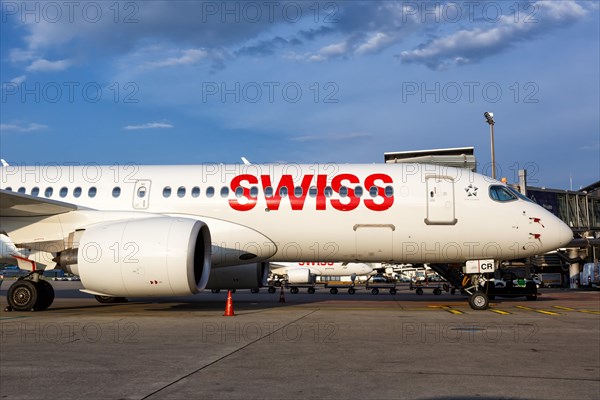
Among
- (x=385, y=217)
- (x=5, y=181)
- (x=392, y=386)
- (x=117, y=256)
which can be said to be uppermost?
(x=5, y=181)

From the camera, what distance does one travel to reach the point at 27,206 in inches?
623

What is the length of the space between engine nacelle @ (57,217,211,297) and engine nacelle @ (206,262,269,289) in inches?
192

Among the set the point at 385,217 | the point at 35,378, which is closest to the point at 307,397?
the point at 35,378

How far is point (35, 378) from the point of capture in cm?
664

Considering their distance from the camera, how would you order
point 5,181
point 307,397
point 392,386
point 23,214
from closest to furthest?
point 307,397
point 392,386
point 23,214
point 5,181

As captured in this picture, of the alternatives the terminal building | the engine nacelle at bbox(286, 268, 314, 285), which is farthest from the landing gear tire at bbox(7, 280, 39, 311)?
the terminal building

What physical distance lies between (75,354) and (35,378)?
1.80 metres

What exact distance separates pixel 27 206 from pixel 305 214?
7.89m

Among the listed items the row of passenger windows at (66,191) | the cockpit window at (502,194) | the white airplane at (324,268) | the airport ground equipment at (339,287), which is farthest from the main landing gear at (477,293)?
the white airplane at (324,268)

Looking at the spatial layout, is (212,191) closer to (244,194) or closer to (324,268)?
(244,194)

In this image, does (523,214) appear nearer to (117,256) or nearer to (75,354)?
(117,256)

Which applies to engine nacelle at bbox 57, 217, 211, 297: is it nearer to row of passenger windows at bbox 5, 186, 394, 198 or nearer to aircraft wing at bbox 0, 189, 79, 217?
aircraft wing at bbox 0, 189, 79, 217

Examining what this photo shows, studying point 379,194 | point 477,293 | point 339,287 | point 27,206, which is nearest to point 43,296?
point 27,206

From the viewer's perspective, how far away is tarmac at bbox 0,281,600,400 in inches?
242
